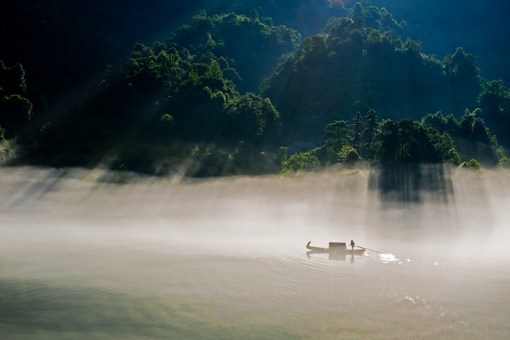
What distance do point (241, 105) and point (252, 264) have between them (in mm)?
81192

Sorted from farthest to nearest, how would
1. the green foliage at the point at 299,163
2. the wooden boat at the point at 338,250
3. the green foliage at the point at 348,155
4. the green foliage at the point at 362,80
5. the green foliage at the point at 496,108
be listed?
the green foliage at the point at 496,108 < the green foliage at the point at 362,80 < the green foliage at the point at 348,155 < the green foliage at the point at 299,163 < the wooden boat at the point at 338,250

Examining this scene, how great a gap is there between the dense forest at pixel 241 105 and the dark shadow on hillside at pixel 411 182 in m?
1.76

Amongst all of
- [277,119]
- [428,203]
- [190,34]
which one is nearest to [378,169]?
[428,203]

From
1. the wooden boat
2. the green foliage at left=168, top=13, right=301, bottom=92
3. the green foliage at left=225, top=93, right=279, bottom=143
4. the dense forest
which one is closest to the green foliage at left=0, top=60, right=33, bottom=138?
the dense forest

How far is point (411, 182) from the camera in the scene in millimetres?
88438

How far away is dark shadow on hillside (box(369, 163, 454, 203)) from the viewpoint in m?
85.1

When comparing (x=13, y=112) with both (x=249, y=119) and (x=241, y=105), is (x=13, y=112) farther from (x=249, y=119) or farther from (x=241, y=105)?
(x=249, y=119)

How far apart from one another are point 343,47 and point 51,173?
351ft

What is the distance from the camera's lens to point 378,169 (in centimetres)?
9488

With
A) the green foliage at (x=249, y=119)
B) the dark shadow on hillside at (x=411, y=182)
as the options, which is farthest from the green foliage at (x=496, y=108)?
the green foliage at (x=249, y=119)

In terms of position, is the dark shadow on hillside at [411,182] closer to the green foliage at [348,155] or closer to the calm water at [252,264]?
the calm water at [252,264]

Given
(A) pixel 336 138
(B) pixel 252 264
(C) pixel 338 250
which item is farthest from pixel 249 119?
(B) pixel 252 264

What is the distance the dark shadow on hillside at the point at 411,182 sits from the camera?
85.1 m

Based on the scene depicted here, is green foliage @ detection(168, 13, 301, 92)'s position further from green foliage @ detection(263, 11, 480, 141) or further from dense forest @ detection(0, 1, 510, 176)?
green foliage @ detection(263, 11, 480, 141)
